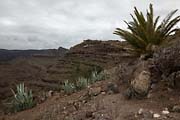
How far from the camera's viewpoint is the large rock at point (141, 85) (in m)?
6.68

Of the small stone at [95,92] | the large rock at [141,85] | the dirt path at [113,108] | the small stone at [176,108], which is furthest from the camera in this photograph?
the small stone at [95,92]

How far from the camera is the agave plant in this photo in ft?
27.9

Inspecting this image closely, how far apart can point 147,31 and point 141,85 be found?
2204mm

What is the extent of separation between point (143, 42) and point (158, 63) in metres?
1.50

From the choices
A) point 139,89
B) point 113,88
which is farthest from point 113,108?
point 113,88

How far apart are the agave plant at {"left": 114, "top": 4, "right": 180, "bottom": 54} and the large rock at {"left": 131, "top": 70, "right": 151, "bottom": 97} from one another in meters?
1.64

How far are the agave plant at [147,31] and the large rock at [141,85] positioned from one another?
5.37ft

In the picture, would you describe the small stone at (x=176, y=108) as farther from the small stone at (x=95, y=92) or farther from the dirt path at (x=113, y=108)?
the small stone at (x=95, y=92)

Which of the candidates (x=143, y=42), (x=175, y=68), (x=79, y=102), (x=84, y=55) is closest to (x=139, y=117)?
(x=175, y=68)

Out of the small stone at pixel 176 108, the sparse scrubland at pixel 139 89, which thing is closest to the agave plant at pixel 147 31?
the sparse scrubland at pixel 139 89

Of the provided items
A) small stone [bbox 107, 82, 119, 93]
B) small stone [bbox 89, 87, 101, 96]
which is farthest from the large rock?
small stone [bbox 89, 87, 101, 96]

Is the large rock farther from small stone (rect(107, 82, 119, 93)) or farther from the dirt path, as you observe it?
small stone (rect(107, 82, 119, 93))

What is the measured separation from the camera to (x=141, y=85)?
6.75 meters

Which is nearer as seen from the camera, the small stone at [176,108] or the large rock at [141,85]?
the small stone at [176,108]
